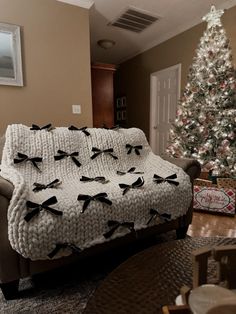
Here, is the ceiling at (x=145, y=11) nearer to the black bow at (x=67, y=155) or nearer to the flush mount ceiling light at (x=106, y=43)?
the flush mount ceiling light at (x=106, y=43)

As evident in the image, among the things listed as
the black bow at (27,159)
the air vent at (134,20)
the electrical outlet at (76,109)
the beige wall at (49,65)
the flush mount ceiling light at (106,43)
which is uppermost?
the air vent at (134,20)

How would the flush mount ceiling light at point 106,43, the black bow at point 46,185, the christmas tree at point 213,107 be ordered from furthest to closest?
the flush mount ceiling light at point 106,43 → the christmas tree at point 213,107 → the black bow at point 46,185

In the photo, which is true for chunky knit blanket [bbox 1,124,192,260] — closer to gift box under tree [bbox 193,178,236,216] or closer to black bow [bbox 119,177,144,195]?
black bow [bbox 119,177,144,195]

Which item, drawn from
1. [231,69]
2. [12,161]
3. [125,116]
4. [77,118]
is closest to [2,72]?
[77,118]

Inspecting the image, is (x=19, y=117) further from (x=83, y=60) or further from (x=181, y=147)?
(x=181, y=147)

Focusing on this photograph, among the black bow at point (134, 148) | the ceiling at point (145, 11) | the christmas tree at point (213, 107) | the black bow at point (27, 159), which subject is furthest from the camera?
the ceiling at point (145, 11)

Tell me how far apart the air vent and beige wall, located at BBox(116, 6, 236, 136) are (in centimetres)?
62

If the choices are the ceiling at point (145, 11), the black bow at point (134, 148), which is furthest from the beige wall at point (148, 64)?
the black bow at point (134, 148)

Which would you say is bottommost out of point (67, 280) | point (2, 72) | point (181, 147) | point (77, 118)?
point (67, 280)

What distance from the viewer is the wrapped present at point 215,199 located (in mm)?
2090

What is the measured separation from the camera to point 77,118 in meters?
3.09

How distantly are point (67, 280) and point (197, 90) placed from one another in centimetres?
261

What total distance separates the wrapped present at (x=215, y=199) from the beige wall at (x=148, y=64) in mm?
2016

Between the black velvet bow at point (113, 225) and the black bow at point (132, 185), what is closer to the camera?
the black velvet bow at point (113, 225)
